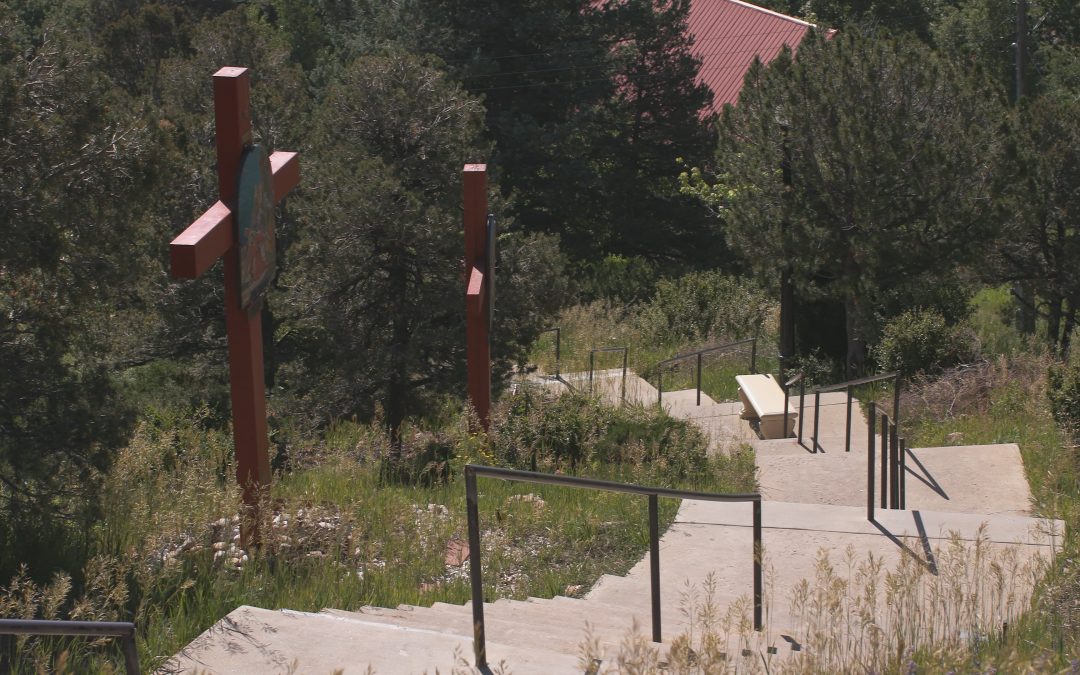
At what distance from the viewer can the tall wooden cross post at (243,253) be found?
623cm

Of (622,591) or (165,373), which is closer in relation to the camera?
(622,591)

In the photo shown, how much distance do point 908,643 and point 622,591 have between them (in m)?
2.24

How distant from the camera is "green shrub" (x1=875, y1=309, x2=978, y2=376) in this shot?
1567 cm

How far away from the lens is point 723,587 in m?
6.06

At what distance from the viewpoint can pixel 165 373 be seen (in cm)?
1391

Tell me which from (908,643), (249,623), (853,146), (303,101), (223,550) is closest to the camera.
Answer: (908,643)

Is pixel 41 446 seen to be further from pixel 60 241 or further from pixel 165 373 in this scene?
pixel 165 373

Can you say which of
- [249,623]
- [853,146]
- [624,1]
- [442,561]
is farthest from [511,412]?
[624,1]

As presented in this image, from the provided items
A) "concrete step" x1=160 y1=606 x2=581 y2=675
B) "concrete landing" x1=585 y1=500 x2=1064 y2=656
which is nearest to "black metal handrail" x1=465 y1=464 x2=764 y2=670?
"concrete step" x1=160 y1=606 x2=581 y2=675

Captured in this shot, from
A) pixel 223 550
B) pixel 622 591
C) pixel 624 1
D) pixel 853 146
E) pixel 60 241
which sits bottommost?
pixel 622 591

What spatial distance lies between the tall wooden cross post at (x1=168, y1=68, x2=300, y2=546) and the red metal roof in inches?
1209

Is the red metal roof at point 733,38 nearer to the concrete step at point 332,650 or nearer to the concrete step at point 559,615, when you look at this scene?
the concrete step at point 559,615

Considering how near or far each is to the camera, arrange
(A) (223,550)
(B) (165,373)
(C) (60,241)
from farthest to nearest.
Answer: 1. (B) (165,373)
2. (C) (60,241)
3. (A) (223,550)

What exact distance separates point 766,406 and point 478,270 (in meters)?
5.16
